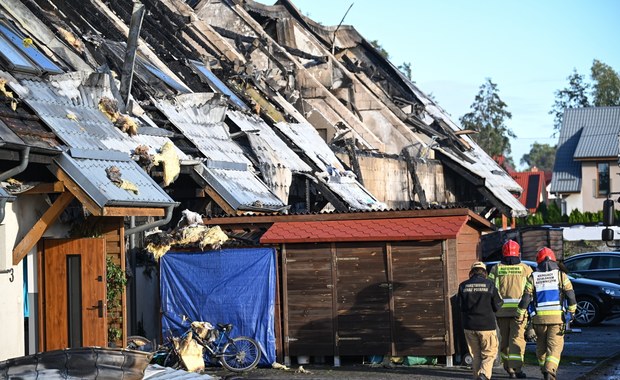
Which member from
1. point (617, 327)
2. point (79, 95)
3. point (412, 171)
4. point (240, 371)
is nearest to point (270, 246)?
point (240, 371)

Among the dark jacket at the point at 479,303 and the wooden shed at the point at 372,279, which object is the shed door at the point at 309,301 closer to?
the wooden shed at the point at 372,279

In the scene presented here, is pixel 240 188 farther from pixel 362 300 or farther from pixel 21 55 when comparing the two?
pixel 21 55

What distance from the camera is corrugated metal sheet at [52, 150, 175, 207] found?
47.4 ft

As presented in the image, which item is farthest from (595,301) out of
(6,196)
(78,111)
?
(6,196)

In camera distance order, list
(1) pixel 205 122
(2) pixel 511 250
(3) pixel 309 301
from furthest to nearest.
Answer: (1) pixel 205 122 < (3) pixel 309 301 < (2) pixel 511 250

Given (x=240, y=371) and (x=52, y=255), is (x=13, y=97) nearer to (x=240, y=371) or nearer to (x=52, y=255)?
(x=52, y=255)

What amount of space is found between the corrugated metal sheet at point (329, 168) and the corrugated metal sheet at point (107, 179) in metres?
7.76

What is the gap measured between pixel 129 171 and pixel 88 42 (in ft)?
21.7

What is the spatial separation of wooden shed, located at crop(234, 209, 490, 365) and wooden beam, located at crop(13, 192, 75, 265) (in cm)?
392

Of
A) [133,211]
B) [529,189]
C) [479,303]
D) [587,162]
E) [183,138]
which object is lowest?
[479,303]

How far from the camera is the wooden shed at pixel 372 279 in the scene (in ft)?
56.5

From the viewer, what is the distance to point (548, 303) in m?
15.2

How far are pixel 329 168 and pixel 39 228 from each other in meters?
10.7

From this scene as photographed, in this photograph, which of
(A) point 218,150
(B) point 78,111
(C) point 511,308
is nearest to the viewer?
(C) point 511,308
